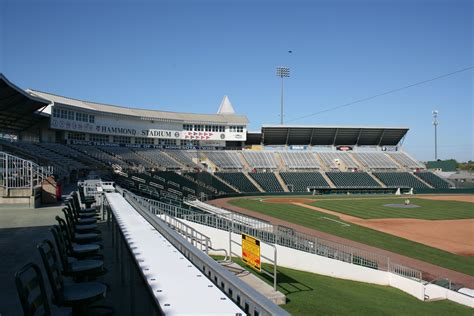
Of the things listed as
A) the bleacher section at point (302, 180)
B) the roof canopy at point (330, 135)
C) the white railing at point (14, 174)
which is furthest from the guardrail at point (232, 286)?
the roof canopy at point (330, 135)

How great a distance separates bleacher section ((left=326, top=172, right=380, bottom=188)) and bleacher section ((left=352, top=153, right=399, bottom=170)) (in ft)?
16.1

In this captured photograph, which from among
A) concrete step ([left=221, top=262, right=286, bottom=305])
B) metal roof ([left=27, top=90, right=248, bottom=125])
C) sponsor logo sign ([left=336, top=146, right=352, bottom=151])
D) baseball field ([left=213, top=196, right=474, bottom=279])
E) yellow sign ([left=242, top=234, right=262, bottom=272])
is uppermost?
metal roof ([left=27, top=90, right=248, bottom=125])

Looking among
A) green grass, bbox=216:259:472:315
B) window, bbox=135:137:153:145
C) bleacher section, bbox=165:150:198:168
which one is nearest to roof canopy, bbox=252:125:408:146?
bleacher section, bbox=165:150:198:168

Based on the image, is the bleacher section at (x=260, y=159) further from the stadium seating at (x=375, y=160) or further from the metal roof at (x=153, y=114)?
the stadium seating at (x=375, y=160)

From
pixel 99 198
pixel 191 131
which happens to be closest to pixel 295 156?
pixel 191 131

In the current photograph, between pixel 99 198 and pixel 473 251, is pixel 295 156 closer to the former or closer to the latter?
pixel 473 251

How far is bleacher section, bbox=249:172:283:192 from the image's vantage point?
59.1m

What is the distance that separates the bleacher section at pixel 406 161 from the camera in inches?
2820

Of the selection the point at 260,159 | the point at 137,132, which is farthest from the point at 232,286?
the point at 260,159

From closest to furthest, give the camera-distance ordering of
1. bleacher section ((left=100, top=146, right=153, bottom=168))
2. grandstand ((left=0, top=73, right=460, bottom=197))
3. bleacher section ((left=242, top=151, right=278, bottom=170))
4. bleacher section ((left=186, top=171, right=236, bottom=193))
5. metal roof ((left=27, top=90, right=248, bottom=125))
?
grandstand ((left=0, top=73, right=460, bottom=197)) < bleacher section ((left=100, top=146, right=153, bottom=168)) < bleacher section ((left=186, top=171, right=236, bottom=193)) < metal roof ((left=27, top=90, right=248, bottom=125)) < bleacher section ((left=242, top=151, right=278, bottom=170))

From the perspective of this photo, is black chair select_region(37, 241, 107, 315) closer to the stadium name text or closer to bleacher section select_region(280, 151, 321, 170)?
the stadium name text

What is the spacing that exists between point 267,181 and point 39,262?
177ft

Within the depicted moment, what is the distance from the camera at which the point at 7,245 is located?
886 cm

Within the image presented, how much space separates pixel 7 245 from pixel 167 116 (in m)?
58.9
